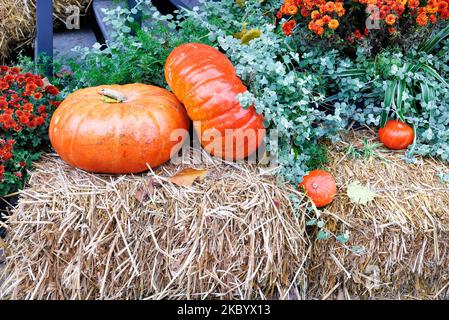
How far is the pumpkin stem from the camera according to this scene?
2.14 meters

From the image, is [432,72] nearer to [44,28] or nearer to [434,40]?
[434,40]

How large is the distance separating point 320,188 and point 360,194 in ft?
0.60

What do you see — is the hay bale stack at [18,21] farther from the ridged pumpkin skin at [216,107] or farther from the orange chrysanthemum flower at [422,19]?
the orange chrysanthemum flower at [422,19]

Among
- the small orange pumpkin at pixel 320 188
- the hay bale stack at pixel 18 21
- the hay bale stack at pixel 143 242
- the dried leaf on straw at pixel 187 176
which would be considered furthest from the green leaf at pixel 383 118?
the hay bale stack at pixel 18 21

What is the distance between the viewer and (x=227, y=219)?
2002 mm

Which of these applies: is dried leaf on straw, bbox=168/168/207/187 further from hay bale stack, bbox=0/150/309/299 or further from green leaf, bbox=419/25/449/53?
green leaf, bbox=419/25/449/53

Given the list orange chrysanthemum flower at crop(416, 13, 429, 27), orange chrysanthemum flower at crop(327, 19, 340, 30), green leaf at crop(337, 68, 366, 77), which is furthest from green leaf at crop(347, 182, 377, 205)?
orange chrysanthemum flower at crop(416, 13, 429, 27)

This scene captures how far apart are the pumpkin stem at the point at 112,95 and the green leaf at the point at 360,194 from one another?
109 centimetres

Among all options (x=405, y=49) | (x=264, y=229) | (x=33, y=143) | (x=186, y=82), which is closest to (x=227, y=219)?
(x=264, y=229)

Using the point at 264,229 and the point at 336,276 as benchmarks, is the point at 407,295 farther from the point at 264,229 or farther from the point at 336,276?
the point at 264,229

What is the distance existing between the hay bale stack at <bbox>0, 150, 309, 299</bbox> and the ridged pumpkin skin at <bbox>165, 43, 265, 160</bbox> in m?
0.22

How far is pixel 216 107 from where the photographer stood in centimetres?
211

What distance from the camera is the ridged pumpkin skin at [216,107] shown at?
212 cm

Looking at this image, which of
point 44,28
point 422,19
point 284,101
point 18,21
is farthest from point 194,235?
point 18,21
